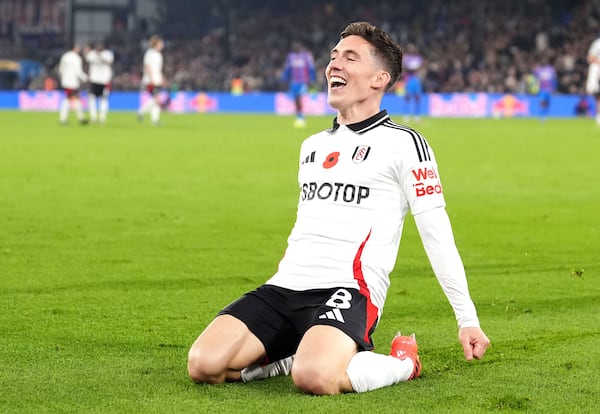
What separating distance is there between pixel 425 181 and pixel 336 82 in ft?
2.13

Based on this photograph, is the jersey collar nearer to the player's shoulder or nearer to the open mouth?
the player's shoulder

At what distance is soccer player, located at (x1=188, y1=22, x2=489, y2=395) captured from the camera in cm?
500

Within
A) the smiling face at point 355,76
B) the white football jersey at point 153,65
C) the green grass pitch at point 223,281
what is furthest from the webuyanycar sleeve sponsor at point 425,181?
the white football jersey at point 153,65

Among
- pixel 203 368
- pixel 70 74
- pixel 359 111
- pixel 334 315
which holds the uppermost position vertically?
pixel 359 111

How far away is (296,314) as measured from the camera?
5246 millimetres

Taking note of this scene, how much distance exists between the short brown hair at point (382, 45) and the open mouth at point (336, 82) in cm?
20

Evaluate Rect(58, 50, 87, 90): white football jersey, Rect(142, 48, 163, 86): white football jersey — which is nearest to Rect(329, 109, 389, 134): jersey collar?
Rect(142, 48, 163, 86): white football jersey

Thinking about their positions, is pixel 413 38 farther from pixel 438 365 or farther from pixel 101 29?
pixel 438 365

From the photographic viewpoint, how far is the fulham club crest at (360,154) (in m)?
5.27

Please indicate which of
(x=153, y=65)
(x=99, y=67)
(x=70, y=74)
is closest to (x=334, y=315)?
(x=153, y=65)

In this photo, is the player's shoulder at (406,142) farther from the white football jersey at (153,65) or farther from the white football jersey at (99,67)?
the white football jersey at (99,67)

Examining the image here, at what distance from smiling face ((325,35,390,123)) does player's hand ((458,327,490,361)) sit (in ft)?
3.86

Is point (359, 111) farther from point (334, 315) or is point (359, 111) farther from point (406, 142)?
point (334, 315)

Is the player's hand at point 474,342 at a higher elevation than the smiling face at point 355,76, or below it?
below
